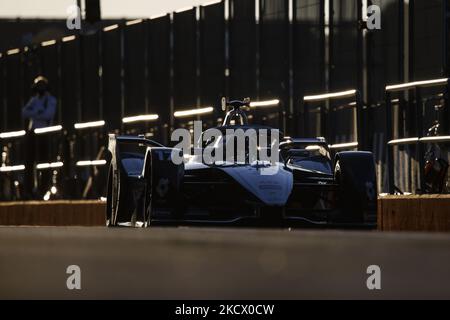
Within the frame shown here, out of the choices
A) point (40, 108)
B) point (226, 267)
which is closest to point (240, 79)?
point (40, 108)

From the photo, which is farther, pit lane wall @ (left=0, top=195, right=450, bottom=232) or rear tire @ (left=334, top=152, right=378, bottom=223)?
rear tire @ (left=334, top=152, right=378, bottom=223)

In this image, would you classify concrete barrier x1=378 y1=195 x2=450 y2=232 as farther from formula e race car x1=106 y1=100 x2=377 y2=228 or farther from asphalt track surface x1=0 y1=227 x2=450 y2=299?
asphalt track surface x1=0 y1=227 x2=450 y2=299

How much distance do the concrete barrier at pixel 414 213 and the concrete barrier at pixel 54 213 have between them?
20.7ft

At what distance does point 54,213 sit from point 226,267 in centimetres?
1669

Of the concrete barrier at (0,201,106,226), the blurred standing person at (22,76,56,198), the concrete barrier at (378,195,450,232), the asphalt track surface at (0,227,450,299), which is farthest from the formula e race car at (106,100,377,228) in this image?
the blurred standing person at (22,76,56,198)

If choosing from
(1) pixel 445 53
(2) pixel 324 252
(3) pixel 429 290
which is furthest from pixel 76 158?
(3) pixel 429 290

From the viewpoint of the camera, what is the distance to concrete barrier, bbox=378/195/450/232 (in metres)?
16.0

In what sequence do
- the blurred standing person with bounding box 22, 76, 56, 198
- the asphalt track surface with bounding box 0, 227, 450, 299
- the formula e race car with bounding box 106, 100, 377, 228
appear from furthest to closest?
the blurred standing person with bounding box 22, 76, 56, 198, the formula e race car with bounding box 106, 100, 377, 228, the asphalt track surface with bounding box 0, 227, 450, 299

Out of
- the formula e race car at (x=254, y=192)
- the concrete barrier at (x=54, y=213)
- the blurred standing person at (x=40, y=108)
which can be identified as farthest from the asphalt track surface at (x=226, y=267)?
the blurred standing person at (x=40, y=108)

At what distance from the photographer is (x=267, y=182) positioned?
55.5 ft

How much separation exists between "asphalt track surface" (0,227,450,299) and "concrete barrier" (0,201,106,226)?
39.2 feet
